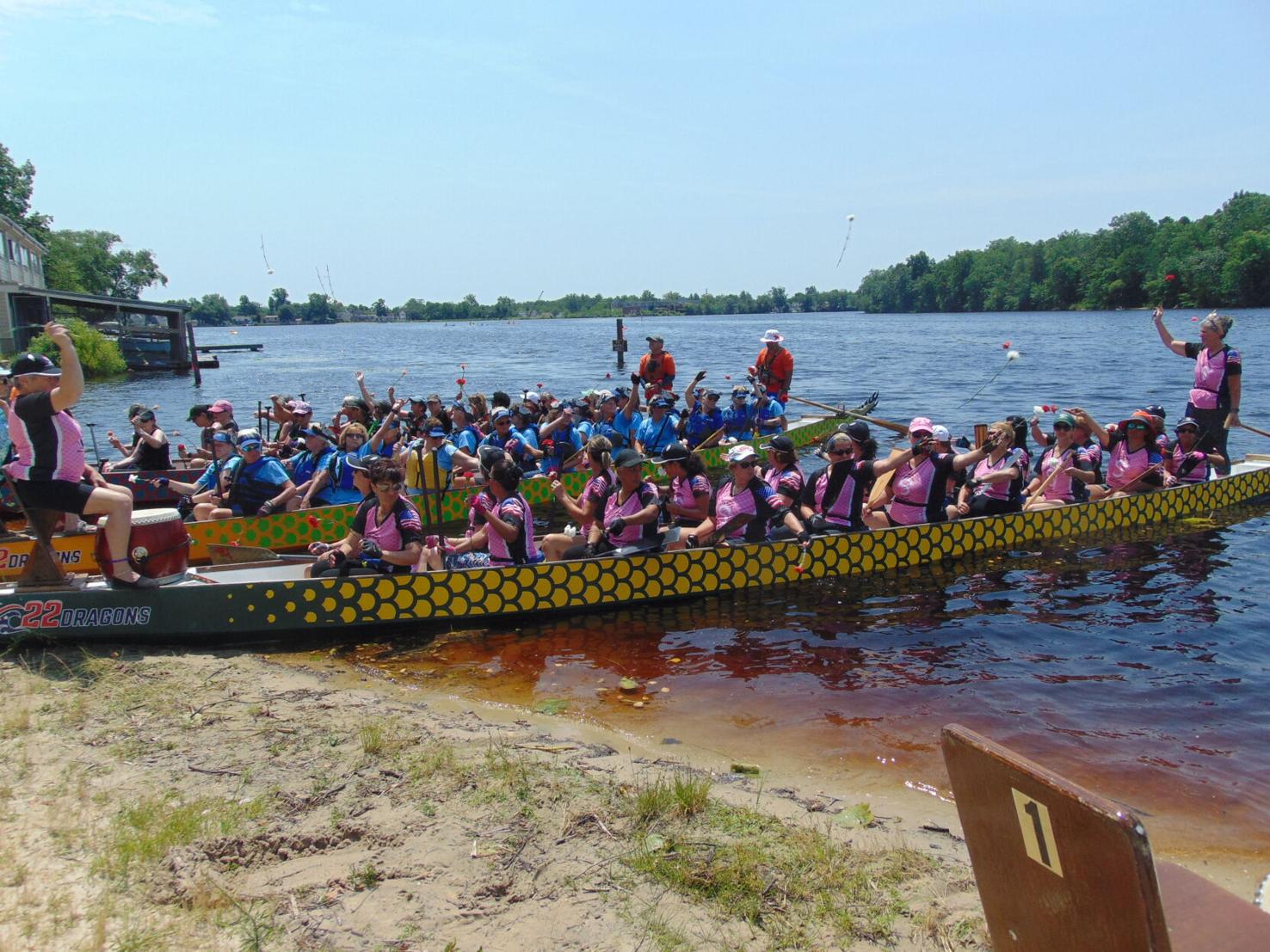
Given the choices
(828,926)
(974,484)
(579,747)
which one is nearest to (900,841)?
(828,926)

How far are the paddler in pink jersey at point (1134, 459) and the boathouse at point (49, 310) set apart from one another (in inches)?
1719

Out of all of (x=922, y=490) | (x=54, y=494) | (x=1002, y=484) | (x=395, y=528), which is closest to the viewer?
(x=54, y=494)

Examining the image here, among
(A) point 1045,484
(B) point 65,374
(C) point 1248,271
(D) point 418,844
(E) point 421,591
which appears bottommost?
(D) point 418,844

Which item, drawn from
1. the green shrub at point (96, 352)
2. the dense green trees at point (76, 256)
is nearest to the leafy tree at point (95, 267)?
the dense green trees at point (76, 256)

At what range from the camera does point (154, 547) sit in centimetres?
807

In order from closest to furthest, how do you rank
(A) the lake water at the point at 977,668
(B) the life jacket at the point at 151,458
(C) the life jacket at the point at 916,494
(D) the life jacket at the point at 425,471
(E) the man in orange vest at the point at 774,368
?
(A) the lake water at the point at 977,668 < (C) the life jacket at the point at 916,494 < (D) the life jacket at the point at 425,471 < (B) the life jacket at the point at 151,458 < (E) the man in orange vest at the point at 774,368

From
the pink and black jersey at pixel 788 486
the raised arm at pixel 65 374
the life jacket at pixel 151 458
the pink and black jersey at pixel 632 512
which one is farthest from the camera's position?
the life jacket at pixel 151 458

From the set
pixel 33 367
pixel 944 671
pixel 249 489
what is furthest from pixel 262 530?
pixel 944 671

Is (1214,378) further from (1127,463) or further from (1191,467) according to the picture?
(1127,463)

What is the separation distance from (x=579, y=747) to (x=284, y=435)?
10.7 m

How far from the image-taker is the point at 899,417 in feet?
90.6

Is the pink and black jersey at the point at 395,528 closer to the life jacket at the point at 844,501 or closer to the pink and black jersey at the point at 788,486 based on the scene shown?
the pink and black jersey at the point at 788,486

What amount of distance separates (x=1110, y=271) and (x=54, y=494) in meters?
90.3

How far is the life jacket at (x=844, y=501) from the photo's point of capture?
9961 mm
